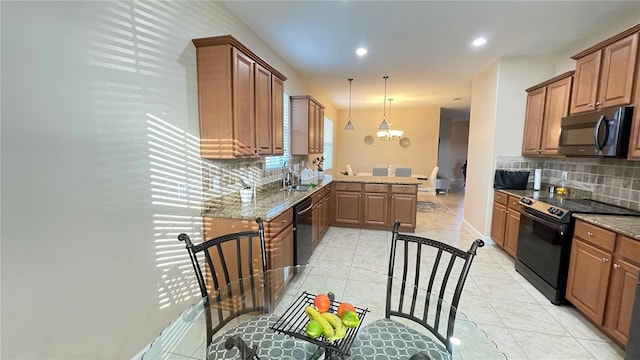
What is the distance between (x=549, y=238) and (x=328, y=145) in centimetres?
609

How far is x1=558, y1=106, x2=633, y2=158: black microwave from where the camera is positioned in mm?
2330

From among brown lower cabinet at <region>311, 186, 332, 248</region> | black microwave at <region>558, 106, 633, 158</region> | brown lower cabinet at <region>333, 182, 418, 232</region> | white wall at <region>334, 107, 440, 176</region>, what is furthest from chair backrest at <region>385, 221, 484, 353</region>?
white wall at <region>334, 107, 440, 176</region>

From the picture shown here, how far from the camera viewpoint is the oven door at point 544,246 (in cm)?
255

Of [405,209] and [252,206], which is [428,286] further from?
[405,209]

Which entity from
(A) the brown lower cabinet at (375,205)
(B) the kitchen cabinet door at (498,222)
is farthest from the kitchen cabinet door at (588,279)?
(A) the brown lower cabinet at (375,205)

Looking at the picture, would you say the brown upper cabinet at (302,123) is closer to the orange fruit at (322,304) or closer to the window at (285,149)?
the window at (285,149)

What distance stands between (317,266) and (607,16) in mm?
4044

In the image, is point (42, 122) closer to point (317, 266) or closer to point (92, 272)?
point (92, 272)

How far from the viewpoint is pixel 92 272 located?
1.49 m

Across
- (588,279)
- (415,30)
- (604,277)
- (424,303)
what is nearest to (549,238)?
(588,279)

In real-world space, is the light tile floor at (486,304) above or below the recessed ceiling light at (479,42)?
below

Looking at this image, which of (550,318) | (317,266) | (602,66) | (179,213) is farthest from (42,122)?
(602,66)

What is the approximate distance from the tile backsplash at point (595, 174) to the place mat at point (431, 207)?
8.74ft

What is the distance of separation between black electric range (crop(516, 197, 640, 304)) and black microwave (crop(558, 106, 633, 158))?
54 centimetres
